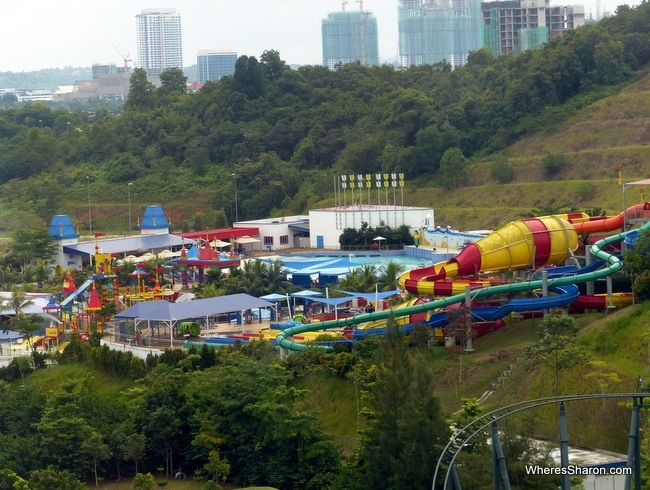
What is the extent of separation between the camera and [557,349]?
25.1 meters

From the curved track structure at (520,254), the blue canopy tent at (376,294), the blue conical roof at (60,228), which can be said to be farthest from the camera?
the blue conical roof at (60,228)

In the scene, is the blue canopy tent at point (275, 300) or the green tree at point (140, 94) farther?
the green tree at point (140, 94)

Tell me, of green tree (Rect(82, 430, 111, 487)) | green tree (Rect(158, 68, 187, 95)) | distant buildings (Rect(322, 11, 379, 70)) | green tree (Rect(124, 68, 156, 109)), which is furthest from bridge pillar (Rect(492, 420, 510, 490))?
distant buildings (Rect(322, 11, 379, 70))

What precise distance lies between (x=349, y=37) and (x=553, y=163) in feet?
393

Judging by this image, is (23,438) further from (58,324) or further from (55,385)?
(58,324)

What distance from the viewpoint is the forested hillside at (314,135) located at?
61469mm

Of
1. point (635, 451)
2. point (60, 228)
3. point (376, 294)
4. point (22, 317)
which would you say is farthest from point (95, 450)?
point (60, 228)

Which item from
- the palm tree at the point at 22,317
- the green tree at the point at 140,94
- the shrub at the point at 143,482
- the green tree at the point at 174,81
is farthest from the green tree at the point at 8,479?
the green tree at the point at 174,81

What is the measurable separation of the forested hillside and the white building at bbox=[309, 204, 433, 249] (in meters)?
2.67

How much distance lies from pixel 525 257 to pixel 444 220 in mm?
24881

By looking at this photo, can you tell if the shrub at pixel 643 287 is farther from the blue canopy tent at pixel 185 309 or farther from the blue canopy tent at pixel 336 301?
the blue canopy tent at pixel 185 309

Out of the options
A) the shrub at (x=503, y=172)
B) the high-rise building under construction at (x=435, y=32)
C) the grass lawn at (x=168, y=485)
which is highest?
the high-rise building under construction at (x=435, y=32)

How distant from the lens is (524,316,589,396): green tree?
80.5 ft

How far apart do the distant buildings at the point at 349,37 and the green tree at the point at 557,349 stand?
146594mm
